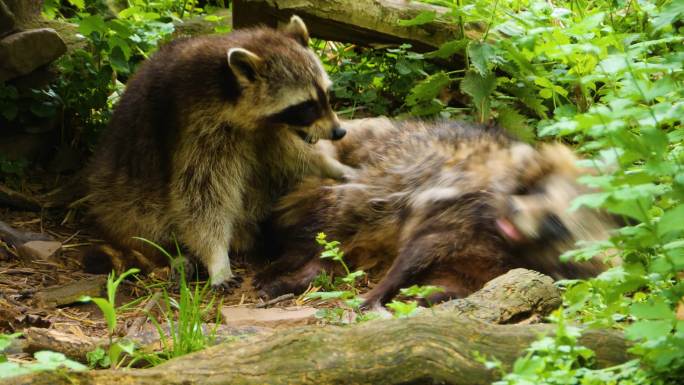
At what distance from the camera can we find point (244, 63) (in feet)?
15.5

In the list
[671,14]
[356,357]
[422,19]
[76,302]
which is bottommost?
[76,302]

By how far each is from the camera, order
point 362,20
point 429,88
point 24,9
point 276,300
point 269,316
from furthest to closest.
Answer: point 362,20
point 429,88
point 24,9
point 276,300
point 269,316

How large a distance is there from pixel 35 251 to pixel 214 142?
1131mm

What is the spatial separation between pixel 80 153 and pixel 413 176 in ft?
7.54

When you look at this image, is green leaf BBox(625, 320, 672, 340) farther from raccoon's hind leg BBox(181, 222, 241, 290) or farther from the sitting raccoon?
raccoon's hind leg BBox(181, 222, 241, 290)

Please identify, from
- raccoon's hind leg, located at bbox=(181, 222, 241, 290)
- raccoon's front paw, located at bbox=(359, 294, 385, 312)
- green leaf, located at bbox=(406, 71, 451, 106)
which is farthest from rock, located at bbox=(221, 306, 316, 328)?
green leaf, located at bbox=(406, 71, 451, 106)

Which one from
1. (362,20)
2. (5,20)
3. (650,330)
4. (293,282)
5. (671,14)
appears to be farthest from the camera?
(362,20)

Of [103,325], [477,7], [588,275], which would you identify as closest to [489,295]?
[588,275]

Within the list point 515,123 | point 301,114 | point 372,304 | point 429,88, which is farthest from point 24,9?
point 515,123

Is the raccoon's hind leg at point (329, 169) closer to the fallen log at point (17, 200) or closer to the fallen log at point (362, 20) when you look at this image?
the fallen log at point (362, 20)

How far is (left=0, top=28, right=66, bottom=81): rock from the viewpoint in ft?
16.5

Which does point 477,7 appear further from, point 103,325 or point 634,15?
point 103,325

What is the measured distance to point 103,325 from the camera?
4.10m

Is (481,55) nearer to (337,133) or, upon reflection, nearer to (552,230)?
(337,133)
